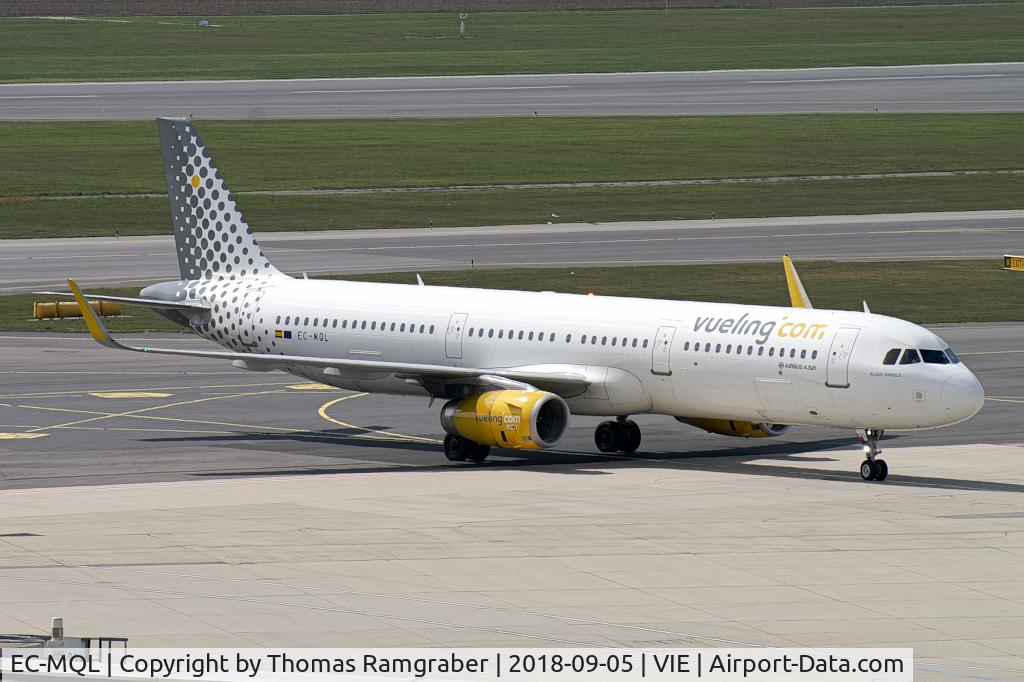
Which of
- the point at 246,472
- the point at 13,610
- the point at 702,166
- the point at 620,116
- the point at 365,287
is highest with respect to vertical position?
the point at 620,116

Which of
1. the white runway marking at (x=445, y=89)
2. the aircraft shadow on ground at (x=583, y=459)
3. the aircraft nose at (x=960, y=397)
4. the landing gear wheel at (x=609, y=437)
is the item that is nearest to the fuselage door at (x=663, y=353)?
the aircraft shadow on ground at (x=583, y=459)

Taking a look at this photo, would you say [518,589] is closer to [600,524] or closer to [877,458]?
[600,524]

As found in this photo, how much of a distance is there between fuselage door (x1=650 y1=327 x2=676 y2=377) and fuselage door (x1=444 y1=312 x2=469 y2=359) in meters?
6.02

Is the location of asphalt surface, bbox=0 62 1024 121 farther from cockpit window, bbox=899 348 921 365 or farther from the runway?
cockpit window, bbox=899 348 921 365

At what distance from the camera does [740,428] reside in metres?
49.2

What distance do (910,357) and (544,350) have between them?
10.0 metres

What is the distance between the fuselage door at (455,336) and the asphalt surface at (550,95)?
9829 cm

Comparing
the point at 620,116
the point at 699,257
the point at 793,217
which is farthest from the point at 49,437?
the point at 620,116

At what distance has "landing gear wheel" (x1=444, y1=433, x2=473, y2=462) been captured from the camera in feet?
158

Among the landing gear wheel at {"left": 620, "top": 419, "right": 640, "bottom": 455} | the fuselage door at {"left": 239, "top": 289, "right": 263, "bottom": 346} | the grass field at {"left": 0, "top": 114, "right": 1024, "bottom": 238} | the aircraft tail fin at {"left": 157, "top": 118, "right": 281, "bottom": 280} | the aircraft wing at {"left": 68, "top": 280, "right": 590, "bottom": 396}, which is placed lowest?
the landing gear wheel at {"left": 620, "top": 419, "right": 640, "bottom": 455}

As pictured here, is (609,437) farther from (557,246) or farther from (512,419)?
(557,246)

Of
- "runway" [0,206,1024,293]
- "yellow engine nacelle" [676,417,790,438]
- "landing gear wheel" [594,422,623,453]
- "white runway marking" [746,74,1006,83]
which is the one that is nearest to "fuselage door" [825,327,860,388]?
"yellow engine nacelle" [676,417,790,438]

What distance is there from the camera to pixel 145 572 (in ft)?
108

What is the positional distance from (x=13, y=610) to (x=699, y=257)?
64271 millimetres
